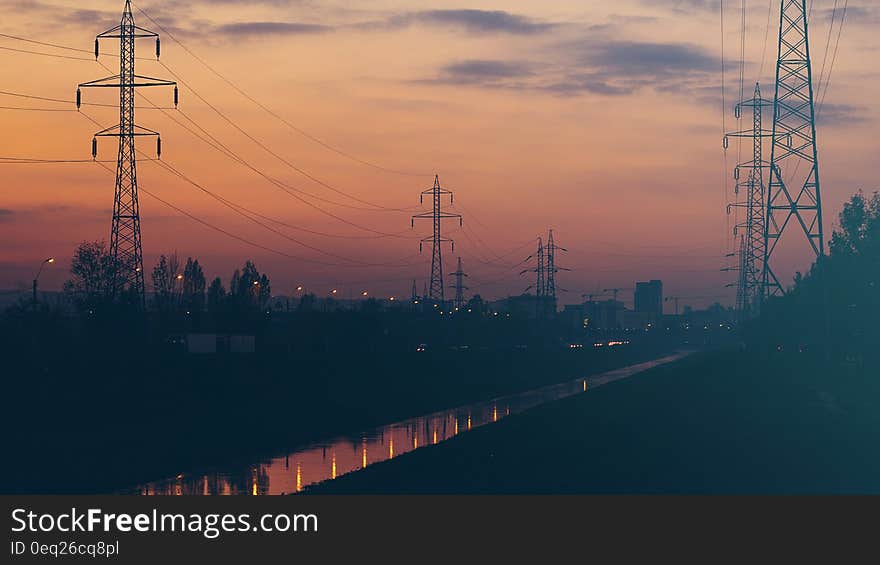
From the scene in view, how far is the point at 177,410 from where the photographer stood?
74.4 m

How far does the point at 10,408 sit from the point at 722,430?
35982 millimetres

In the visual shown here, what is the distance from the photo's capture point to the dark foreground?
4078 cm

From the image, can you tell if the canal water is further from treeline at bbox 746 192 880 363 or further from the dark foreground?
treeline at bbox 746 192 880 363

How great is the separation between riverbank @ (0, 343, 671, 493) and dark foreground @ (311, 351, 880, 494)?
1158 centimetres

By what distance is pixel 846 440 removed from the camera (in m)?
51.4

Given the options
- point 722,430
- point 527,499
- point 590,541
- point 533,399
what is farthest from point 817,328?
point 590,541

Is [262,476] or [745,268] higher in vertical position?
[745,268]

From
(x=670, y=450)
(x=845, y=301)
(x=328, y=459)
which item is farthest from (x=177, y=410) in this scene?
(x=845, y=301)

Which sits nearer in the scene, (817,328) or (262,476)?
(262,476)

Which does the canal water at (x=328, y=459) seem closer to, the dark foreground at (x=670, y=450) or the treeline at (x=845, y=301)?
the dark foreground at (x=670, y=450)

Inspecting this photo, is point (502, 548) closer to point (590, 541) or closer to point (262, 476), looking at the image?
point (590, 541)

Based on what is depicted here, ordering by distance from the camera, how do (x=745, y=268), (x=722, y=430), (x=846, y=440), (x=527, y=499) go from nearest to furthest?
(x=527, y=499)
(x=846, y=440)
(x=722, y=430)
(x=745, y=268)

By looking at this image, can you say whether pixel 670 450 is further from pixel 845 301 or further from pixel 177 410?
pixel 845 301

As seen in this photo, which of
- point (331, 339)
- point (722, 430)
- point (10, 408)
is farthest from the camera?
point (331, 339)
